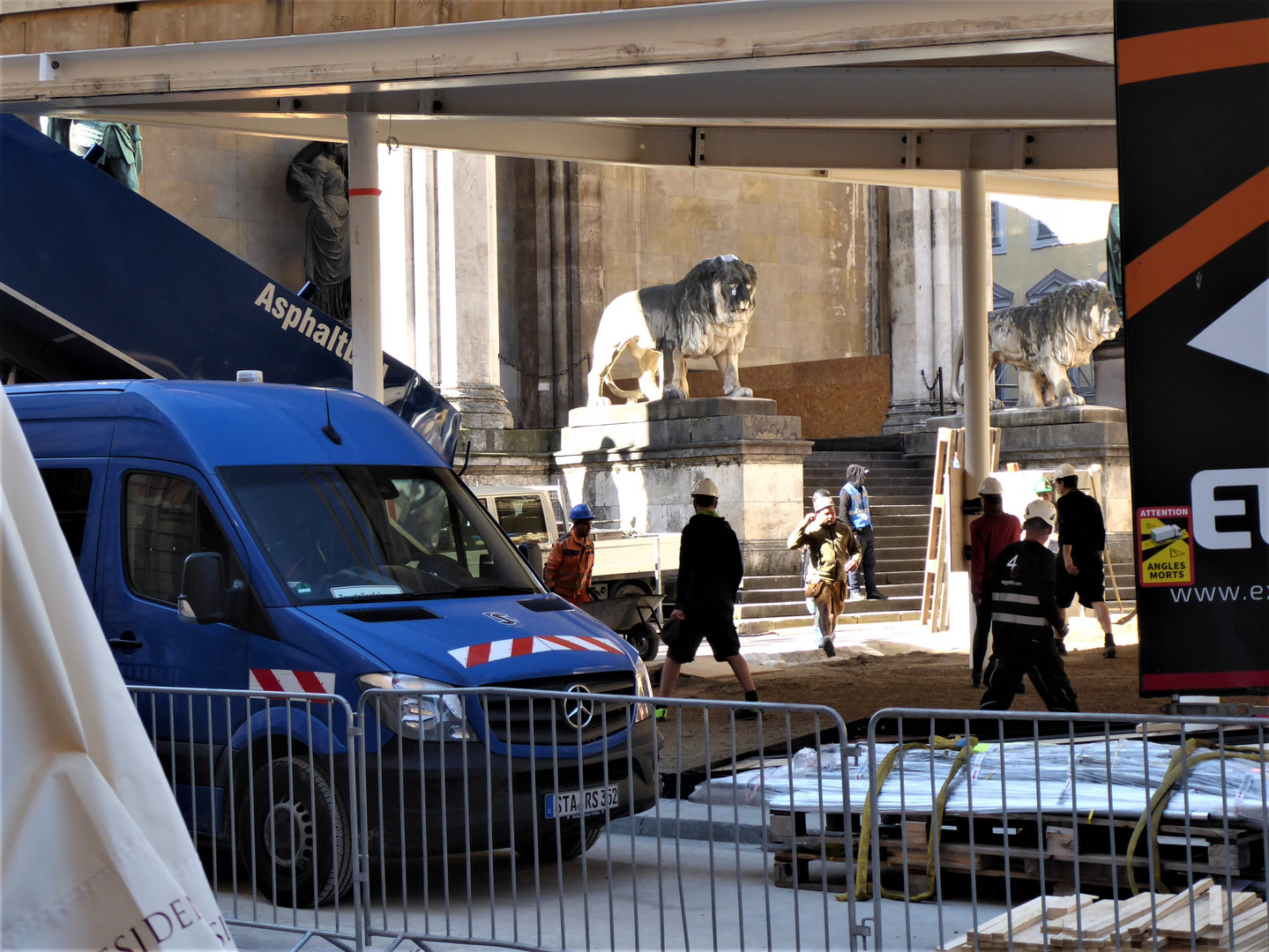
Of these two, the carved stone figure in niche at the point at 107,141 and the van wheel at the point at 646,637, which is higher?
the carved stone figure in niche at the point at 107,141

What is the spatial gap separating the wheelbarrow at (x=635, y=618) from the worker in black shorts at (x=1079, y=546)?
391cm

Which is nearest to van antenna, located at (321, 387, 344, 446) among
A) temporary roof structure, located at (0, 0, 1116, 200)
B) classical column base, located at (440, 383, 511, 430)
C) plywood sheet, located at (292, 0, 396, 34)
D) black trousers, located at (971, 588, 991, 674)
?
temporary roof structure, located at (0, 0, 1116, 200)

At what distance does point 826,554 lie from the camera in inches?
639

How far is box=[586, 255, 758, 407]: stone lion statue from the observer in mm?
22312

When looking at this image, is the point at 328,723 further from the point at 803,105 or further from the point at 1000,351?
the point at 1000,351

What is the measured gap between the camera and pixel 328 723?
6227 mm

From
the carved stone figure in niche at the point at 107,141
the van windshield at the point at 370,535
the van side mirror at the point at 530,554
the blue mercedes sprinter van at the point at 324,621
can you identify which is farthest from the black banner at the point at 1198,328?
the carved stone figure in niche at the point at 107,141

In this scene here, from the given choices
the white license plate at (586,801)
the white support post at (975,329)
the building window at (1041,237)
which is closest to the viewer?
the white license plate at (586,801)

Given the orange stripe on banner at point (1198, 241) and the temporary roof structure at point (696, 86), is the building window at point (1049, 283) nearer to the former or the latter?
the temporary roof structure at point (696, 86)

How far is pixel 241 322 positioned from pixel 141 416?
4.43 m

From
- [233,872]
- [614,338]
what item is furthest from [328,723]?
[614,338]

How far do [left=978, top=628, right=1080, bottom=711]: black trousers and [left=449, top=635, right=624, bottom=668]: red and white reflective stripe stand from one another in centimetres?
333

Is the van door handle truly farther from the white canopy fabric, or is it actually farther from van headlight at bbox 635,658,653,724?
the white canopy fabric

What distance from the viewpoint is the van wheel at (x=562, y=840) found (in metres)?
6.51
